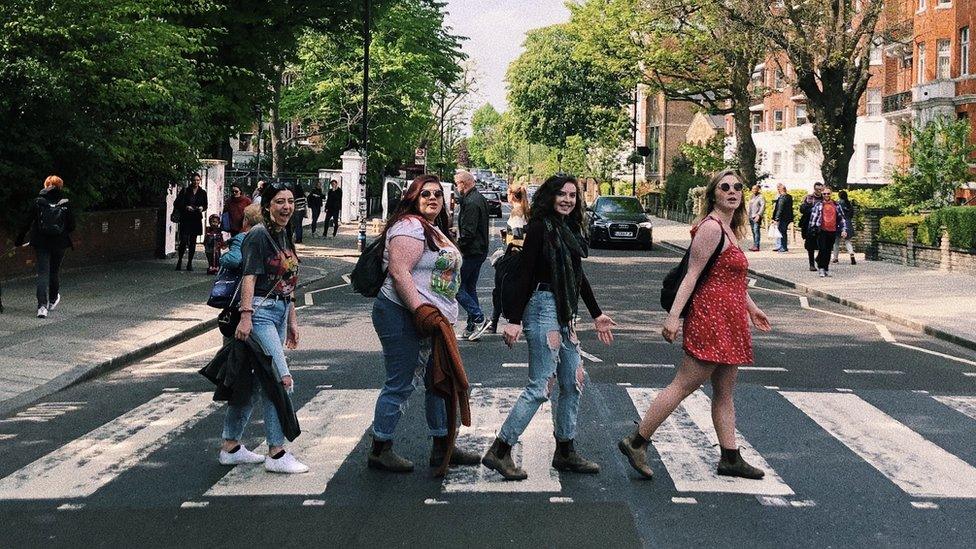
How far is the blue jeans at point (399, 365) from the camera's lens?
264 inches

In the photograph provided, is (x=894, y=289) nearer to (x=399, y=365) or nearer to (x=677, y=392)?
(x=677, y=392)

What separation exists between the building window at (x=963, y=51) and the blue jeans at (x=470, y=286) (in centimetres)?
3569

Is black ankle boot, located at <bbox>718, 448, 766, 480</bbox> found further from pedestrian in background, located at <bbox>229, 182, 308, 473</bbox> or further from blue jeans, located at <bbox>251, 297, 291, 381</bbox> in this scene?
blue jeans, located at <bbox>251, 297, 291, 381</bbox>

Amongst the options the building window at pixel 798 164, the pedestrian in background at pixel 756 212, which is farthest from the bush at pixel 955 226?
the building window at pixel 798 164

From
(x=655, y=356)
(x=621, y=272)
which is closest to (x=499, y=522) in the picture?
(x=655, y=356)

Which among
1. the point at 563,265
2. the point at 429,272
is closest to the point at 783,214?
the point at 563,265

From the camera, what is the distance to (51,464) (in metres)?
7.19

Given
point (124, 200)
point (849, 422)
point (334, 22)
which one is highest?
point (334, 22)

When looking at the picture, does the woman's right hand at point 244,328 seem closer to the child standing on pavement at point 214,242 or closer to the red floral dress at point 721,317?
the red floral dress at point 721,317

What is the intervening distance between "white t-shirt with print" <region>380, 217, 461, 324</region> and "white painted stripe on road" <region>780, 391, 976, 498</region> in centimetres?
284

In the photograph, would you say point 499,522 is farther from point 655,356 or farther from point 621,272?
point 621,272

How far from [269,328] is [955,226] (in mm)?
21148

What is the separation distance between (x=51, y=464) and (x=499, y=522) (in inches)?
122

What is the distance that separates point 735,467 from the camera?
6.74 metres
